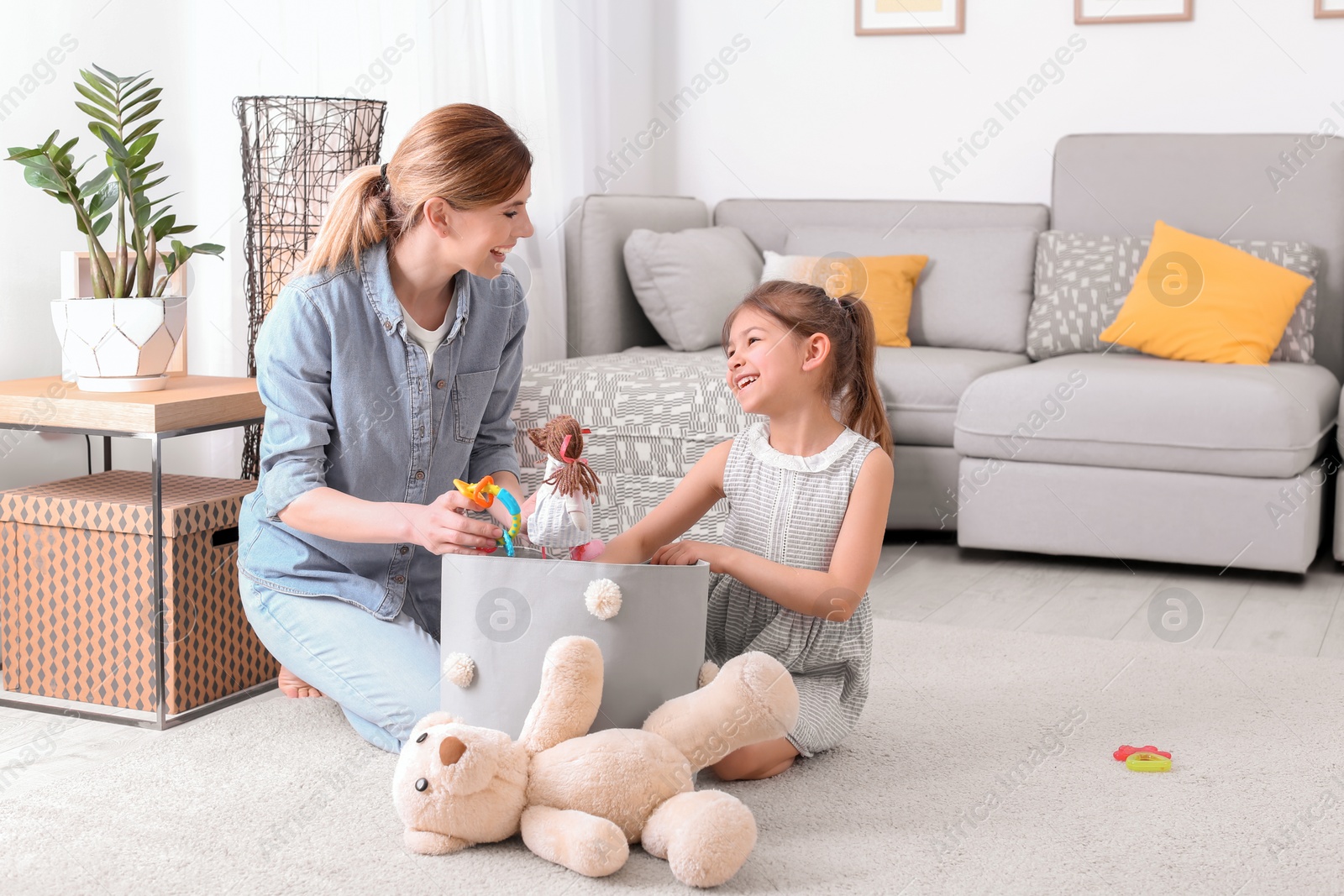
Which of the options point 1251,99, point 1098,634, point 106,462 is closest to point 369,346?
point 106,462

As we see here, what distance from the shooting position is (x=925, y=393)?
10.1 feet

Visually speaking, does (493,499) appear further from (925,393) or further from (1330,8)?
(1330,8)

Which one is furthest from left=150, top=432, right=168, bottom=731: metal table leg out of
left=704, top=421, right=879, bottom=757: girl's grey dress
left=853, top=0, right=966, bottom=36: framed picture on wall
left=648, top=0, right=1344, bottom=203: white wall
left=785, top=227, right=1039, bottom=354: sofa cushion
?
left=853, top=0, right=966, bottom=36: framed picture on wall

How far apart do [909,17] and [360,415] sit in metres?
2.85

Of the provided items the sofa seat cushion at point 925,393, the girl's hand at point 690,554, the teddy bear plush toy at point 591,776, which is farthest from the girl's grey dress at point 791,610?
the sofa seat cushion at point 925,393

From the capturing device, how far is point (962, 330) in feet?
11.6

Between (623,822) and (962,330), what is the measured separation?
2.45 meters

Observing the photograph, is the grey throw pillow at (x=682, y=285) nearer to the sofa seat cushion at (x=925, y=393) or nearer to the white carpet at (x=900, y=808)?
the sofa seat cushion at (x=925, y=393)

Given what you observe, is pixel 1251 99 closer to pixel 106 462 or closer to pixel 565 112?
pixel 565 112

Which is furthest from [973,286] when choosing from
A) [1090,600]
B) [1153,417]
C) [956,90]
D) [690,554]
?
[690,554]

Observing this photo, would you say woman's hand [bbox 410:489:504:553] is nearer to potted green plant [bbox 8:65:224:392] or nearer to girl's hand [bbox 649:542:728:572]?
girl's hand [bbox 649:542:728:572]

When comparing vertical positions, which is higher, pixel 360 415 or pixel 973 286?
pixel 973 286

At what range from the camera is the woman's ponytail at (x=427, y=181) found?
5.27 feet

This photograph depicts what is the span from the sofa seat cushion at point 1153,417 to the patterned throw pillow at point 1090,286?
1.20ft
